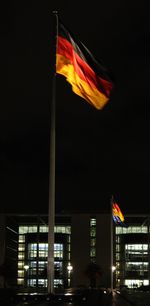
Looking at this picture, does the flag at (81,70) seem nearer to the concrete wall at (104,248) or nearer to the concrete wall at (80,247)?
the concrete wall at (104,248)

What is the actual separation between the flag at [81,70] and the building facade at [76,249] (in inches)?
3935

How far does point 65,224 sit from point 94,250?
16.8 metres

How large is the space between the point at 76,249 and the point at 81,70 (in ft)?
351

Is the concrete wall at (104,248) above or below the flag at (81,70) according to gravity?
below

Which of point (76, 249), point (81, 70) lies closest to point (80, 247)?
point (76, 249)

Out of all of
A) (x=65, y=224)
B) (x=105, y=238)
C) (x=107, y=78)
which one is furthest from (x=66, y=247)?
(x=107, y=78)

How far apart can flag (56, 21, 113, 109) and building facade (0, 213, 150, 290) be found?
3935 inches

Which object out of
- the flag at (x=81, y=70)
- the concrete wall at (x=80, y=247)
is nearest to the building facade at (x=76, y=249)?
the concrete wall at (x=80, y=247)

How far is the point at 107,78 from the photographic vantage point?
21531 millimetres

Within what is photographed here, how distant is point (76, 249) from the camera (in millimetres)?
124562

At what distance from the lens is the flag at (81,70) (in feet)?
65.7

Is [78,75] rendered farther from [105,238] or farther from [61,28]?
[105,238]

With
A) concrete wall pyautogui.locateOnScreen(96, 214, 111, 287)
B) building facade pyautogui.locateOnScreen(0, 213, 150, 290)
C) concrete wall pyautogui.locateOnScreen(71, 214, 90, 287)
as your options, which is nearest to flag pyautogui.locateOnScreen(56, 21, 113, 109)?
building facade pyautogui.locateOnScreen(0, 213, 150, 290)

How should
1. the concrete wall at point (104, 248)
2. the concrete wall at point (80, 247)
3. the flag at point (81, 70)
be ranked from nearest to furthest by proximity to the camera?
the flag at point (81, 70)
the concrete wall at point (104, 248)
the concrete wall at point (80, 247)
